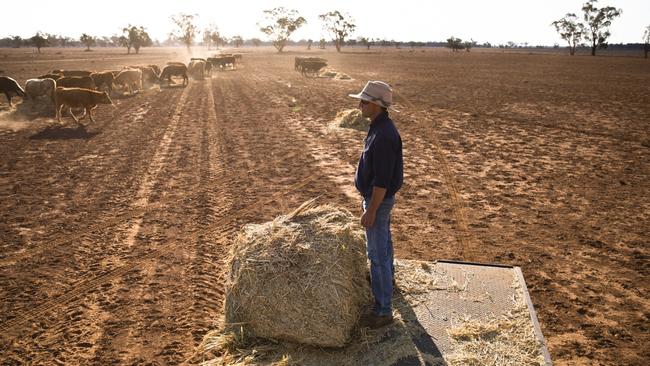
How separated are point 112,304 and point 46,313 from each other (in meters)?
0.64

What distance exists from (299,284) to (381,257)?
79 cm

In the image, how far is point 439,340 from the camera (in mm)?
3598

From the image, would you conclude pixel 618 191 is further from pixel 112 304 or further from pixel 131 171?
pixel 131 171

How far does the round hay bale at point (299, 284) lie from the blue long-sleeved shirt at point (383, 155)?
2.37ft

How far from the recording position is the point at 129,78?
855 inches

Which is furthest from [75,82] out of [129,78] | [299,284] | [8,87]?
[299,284]

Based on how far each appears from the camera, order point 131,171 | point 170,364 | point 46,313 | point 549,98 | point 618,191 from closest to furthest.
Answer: point 170,364, point 46,313, point 618,191, point 131,171, point 549,98

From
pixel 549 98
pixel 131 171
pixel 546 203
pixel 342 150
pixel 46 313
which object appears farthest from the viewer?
pixel 549 98

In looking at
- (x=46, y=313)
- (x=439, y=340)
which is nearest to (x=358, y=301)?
(x=439, y=340)

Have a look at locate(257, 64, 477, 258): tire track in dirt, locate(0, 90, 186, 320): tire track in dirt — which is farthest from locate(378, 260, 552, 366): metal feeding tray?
locate(0, 90, 186, 320): tire track in dirt

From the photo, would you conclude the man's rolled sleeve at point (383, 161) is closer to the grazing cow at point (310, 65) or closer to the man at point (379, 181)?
the man at point (379, 181)

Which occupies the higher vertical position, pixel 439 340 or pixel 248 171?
pixel 248 171

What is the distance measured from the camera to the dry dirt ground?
4.24 metres

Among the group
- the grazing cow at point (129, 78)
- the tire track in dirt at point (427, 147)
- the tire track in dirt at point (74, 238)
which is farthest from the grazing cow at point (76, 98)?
the grazing cow at point (129, 78)
